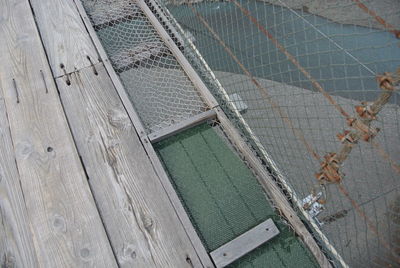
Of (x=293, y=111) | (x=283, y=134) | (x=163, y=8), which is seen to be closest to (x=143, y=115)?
(x=163, y=8)

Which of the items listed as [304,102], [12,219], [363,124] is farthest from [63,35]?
[304,102]

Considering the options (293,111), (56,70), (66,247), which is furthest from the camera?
(293,111)

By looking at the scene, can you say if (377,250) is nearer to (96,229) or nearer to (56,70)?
(96,229)

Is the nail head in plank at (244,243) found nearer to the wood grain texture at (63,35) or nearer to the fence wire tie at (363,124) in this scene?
the fence wire tie at (363,124)

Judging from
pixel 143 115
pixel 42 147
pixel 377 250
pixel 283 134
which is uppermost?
pixel 143 115

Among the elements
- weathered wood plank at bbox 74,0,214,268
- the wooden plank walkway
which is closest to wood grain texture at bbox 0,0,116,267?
the wooden plank walkway

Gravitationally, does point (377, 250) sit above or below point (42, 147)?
below
